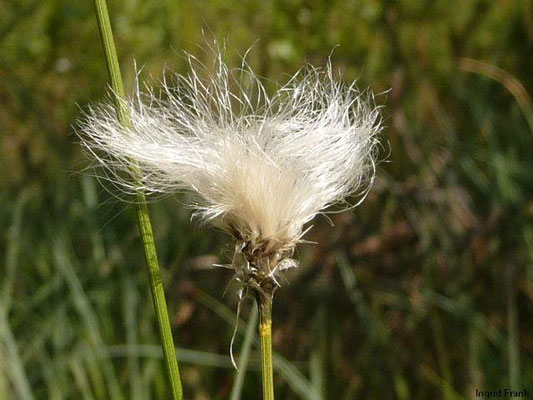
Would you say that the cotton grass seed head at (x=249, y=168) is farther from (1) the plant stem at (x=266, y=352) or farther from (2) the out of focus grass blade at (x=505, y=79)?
(2) the out of focus grass blade at (x=505, y=79)

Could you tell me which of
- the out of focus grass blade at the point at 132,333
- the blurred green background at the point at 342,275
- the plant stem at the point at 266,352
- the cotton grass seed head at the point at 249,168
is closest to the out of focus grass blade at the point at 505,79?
the blurred green background at the point at 342,275

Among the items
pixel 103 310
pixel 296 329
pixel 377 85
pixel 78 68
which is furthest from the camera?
pixel 78 68

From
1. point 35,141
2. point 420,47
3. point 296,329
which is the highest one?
point 420,47

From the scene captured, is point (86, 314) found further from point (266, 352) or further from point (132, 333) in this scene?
point (266, 352)

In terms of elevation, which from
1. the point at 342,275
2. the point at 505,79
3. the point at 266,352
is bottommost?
the point at 266,352

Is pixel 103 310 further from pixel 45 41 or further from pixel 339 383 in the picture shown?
pixel 45 41

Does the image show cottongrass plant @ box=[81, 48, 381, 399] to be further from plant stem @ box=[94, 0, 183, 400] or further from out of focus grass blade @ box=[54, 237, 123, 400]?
out of focus grass blade @ box=[54, 237, 123, 400]

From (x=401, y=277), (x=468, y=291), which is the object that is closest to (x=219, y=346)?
(x=401, y=277)

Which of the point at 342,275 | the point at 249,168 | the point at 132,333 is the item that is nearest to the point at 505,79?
the point at 342,275
